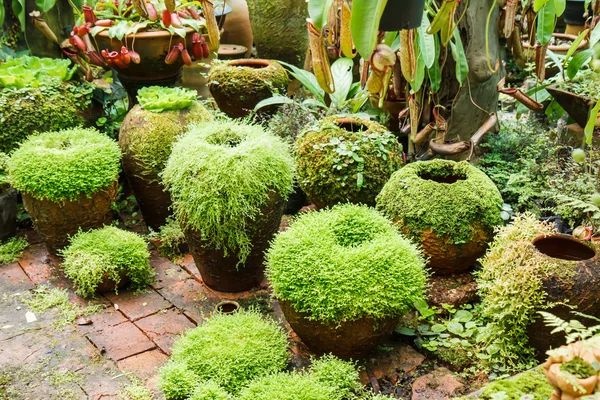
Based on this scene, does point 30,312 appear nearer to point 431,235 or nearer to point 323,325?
point 323,325

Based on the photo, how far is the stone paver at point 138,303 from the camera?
11.2 ft

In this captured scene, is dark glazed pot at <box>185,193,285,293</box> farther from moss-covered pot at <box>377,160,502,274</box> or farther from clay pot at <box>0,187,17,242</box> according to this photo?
clay pot at <box>0,187,17,242</box>

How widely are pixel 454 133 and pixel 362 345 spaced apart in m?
1.77

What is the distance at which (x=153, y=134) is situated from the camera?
3.86 metres

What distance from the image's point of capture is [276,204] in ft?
11.0

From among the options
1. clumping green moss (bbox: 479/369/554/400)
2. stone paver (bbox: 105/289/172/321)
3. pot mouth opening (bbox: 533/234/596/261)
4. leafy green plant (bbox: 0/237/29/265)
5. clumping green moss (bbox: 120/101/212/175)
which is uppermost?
clumping green moss (bbox: 120/101/212/175)

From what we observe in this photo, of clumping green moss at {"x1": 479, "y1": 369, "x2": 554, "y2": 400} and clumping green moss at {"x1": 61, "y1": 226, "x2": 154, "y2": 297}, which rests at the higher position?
clumping green moss at {"x1": 479, "y1": 369, "x2": 554, "y2": 400}

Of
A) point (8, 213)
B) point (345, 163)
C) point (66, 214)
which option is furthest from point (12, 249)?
point (345, 163)

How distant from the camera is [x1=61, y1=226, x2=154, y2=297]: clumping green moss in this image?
11.4 feet

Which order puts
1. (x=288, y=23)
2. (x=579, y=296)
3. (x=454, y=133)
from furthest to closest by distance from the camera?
(x=288, y=23) < (x=454, y=133) < (x=579, y=296)

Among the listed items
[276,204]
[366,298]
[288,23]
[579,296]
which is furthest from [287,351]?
[288,23]

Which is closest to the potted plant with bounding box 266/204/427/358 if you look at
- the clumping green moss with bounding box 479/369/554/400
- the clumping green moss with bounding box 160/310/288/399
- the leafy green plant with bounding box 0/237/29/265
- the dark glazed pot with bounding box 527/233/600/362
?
the clumping green moss with bounding box 160/310/288/399

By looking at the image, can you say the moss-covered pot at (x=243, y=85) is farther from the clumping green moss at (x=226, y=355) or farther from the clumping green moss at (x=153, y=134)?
the clumping green moss at (x=226, y=355)

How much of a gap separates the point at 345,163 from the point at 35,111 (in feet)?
7.12
